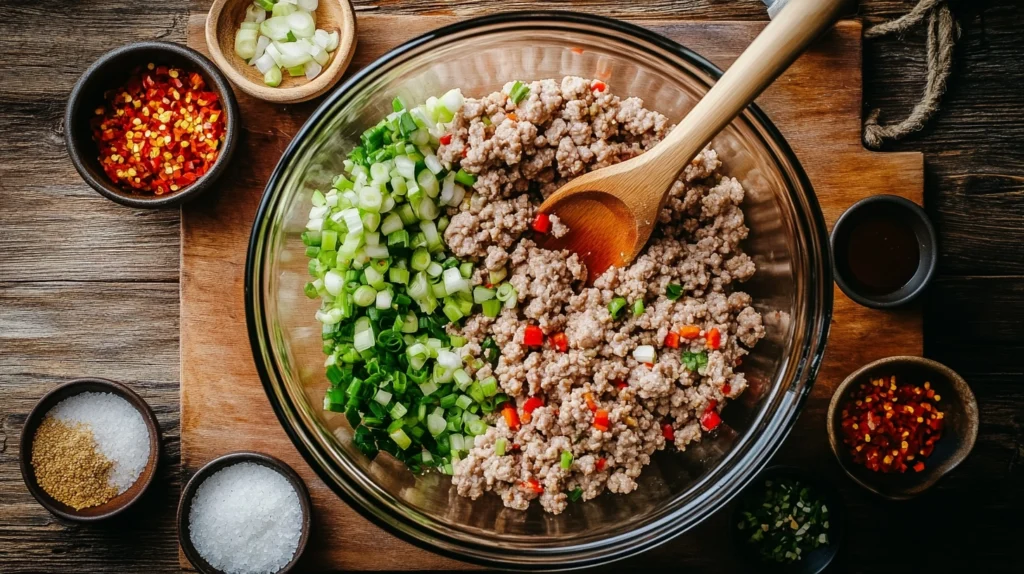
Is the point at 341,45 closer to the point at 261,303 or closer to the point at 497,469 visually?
the point at 261,303

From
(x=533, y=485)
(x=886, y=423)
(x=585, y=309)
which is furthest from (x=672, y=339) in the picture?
(x=886, y=423)

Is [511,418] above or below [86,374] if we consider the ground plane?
above

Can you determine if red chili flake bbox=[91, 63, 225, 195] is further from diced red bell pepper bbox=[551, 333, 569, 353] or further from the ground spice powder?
diced red bell pepper bbox=[551, 333, 569, 353]

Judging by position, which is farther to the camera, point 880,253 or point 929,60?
point 929,60

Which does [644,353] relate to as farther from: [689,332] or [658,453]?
[658,453]

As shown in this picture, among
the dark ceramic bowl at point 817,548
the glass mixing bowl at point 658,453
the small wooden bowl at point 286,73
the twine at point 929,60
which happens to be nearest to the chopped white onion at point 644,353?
the glass mixing bowl at point 658,453

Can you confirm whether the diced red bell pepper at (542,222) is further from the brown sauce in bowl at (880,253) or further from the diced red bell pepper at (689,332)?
the brown sauce in bowl at (880,253)
